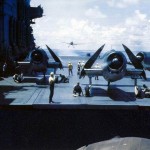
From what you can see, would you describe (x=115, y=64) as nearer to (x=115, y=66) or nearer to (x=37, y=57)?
(x=115, y=66)

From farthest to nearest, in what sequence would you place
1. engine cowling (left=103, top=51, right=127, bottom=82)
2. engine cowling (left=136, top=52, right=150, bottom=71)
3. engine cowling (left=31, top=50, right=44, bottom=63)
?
engine cowling (left=136, top=52, right=150, bottom=71) → engine cowling (left=31, top=50, right=44, bottom=63) → engine cowling (left=103, top=51, right=127, bottom=82)

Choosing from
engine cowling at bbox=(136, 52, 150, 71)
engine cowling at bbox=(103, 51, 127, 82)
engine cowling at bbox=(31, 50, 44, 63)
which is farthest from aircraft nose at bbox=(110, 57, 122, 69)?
engine cowling at bbox=(136, 52, 150, 71)

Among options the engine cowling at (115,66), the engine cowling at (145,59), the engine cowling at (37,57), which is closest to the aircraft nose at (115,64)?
the engine cowling at (115,66)

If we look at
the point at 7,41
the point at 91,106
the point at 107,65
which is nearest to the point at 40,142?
the point at 91,106

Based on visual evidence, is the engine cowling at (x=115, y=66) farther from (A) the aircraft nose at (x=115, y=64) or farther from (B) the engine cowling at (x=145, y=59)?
(B) the engine cowling at (x=145, y=59)

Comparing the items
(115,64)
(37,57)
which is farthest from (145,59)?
(115,64)

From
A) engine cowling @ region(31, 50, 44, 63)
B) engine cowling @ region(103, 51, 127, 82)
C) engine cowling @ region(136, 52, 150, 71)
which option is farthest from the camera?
engine cowling @ region(136, 52, 150, 71)

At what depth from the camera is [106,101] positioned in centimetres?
2420

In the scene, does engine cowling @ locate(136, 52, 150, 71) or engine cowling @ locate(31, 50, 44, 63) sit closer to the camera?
engine cowling @ locate(31, 50, 44, 63)

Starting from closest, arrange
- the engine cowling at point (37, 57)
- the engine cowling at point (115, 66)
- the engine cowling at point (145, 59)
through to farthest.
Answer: the engine cowling at point (115, 66)
the engine cowling at point (37, 57)
the engine cowling at point (145, 59)

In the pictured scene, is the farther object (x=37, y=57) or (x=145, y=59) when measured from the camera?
(x=145, y=59)

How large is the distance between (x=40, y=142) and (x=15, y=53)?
48699 millimetres

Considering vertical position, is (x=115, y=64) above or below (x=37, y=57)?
below

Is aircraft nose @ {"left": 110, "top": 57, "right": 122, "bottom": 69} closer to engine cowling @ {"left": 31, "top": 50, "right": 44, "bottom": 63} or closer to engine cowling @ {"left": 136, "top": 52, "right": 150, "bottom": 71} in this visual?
engine cowling @ {"left": 31, "top": 50, "right": 44, "bottom": 63}
